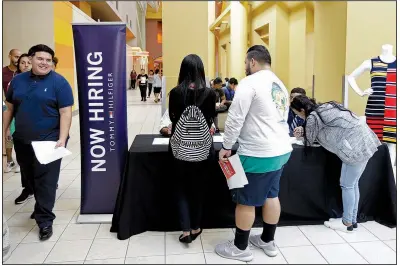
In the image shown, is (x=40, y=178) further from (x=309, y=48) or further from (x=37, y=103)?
(x=309, y=48)

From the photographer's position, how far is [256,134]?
2.40 metres

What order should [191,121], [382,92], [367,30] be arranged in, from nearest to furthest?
[191,121], [382,92], [367,30]

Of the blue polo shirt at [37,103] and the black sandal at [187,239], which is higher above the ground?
the blue polo shirt at [37,103]

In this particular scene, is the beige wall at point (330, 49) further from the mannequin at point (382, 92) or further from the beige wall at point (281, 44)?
the mannequin at point (382, 92)

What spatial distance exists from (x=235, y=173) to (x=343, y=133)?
93 centimetres

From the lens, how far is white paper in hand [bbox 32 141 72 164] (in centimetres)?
271

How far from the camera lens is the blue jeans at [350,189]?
2.91 metres

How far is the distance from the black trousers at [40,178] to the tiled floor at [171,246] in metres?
0.18

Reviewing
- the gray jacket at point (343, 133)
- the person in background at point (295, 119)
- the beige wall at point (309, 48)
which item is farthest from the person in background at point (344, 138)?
the beige wall at point (309, 48)

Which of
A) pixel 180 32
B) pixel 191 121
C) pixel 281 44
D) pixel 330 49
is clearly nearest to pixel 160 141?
pixel 191 121

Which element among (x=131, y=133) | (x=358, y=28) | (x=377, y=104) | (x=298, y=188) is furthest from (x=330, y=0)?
(x=298, y=188)

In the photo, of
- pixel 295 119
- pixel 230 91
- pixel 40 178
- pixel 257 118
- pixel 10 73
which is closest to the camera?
pixel 257 118

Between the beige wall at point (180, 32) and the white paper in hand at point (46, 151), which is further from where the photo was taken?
the beige wall at point (180, 32)

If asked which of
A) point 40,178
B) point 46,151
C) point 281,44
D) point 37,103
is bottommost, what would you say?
point 40,178
